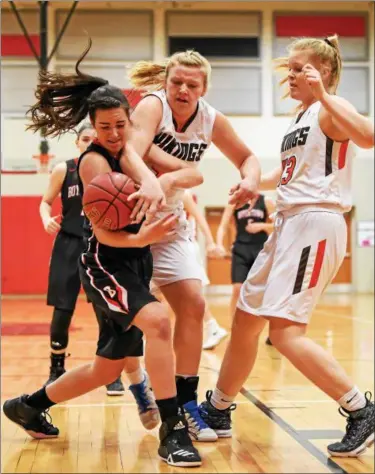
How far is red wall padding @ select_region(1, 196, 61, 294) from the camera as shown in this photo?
50.9ft

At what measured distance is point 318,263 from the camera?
3.46m

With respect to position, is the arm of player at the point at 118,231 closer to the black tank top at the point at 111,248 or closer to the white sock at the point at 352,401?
the black tank top at the point at 111,248

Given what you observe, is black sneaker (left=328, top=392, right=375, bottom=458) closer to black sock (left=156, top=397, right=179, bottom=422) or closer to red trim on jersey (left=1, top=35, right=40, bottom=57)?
black sock (left=156, top=397, right=179, bottom=422)

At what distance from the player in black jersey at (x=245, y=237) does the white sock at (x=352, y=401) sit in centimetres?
470

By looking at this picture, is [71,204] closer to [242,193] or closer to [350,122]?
[242,193]

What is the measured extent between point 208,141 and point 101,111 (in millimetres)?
801

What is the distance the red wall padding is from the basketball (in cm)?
1240

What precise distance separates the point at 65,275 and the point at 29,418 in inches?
65.6

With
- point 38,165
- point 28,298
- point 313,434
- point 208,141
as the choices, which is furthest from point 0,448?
point 28,298

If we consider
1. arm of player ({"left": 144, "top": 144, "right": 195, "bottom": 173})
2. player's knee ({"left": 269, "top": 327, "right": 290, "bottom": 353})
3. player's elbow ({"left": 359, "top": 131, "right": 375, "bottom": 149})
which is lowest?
player's knee ({"left": 269, "top": 327, "right": 290, "bottom": 353})

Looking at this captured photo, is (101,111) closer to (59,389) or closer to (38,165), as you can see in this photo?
(59,389)

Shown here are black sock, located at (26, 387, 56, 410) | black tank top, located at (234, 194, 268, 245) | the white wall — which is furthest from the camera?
the white wall

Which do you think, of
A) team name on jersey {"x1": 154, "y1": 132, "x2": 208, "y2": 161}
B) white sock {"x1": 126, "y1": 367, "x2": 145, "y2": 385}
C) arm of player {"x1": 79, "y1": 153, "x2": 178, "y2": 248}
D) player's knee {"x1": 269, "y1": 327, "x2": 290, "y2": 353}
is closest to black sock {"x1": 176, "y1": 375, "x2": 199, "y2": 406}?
white sock {"x1": 126, "y1": 367, "x2": 145, "y2": 385}

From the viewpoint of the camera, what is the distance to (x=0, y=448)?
3.55m
